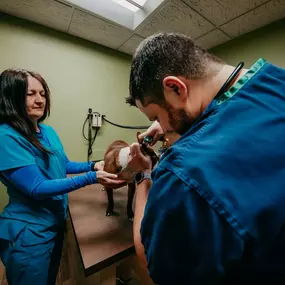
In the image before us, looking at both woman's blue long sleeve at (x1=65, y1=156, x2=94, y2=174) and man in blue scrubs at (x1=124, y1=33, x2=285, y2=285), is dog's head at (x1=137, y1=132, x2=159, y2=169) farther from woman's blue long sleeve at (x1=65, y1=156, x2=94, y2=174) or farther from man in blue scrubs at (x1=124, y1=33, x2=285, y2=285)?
woman's blue long sleeve at (x1=65, y1=156, x2=94, y2=174)

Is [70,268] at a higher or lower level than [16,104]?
lower

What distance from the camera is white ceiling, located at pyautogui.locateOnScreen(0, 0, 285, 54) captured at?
1526 millimetres

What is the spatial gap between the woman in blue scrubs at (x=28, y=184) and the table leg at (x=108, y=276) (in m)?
0.28

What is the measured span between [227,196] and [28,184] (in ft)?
2.59

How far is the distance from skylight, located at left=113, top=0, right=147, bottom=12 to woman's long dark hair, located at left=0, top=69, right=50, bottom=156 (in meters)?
1.41

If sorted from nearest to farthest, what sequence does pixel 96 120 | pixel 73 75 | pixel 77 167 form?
pixel 77 167 < pixel 73 75 < pixel 96 120

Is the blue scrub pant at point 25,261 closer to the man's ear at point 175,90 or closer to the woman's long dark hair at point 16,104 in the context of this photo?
the woman's long dark hair at point 16,104

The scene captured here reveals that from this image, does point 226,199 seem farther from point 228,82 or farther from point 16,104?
point 16,104

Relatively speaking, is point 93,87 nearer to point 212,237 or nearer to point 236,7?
point 236,7

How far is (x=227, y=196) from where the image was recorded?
11.1 inches

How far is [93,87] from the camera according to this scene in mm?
2227

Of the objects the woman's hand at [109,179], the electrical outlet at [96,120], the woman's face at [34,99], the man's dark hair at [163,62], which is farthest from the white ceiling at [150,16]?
the woman's hand at [109,179]

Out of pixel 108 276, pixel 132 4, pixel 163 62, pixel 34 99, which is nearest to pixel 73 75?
pixel 132 4

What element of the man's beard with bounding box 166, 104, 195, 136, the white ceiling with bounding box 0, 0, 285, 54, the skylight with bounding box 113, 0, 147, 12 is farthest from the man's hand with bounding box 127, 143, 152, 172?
the skylight with bounding box 113, 0, 147, 12
